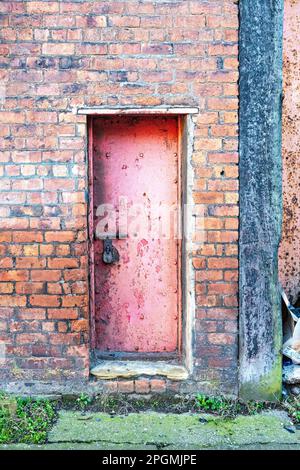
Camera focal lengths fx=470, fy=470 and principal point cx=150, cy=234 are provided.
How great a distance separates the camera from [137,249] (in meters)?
3.56

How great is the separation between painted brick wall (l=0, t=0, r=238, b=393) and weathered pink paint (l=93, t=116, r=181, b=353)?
28 centimetres

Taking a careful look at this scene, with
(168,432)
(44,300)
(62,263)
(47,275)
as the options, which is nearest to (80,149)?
(62,263)

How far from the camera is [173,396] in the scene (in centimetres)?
334

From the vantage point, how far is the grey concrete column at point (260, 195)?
10.5 ft

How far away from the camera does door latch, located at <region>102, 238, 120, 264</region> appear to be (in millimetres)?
3516

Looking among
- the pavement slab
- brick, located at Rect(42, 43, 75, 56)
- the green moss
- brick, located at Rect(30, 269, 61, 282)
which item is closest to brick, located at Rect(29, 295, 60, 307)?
brick, located at Rect(30, 269, 61, 282)

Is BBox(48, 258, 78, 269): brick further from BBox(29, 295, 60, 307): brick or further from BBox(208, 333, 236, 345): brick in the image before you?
BBox(208, 333, 236, 345): brick

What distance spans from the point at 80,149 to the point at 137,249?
86 cm

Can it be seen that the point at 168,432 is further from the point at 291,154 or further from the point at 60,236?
the point at 291,154

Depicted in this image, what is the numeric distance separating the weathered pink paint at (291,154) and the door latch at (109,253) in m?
1.44

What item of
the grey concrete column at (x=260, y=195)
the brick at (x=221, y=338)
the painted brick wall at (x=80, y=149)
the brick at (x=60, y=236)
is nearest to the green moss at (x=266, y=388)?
the grey concrete column at (x=260, y=195)

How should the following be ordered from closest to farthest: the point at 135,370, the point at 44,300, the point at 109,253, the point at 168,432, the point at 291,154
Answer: the point at 168,432 < the point at 44,300 < the point at 135,370 < the point at 109,253 < the point at 291,154

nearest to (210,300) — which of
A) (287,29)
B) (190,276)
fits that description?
(190,276)

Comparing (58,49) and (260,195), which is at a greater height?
(58,49)
